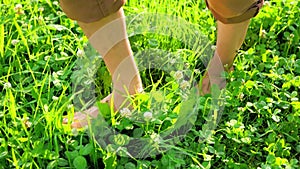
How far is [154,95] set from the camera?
5.72 feet

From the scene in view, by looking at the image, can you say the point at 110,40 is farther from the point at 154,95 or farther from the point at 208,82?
the point at 208,82

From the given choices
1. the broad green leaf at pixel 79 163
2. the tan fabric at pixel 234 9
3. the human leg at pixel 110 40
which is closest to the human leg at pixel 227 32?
the tan fabric at pixel 234 9

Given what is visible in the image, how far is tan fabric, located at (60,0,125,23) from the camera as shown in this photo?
4.84ft

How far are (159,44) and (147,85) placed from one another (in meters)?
0.20

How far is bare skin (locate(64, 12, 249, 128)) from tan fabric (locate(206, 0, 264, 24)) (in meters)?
0.08

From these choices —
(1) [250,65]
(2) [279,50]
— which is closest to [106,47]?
(1) [250,65]

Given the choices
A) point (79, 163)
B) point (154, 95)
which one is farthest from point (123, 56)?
point (79, 163)

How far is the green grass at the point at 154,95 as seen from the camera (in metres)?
1.63

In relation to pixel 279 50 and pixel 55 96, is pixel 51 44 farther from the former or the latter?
pixel 279 50

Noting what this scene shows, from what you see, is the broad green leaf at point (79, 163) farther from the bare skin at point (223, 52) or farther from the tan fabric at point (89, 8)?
the bare skin at point (223, 52)

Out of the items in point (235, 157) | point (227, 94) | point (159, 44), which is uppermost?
point (159, 44)

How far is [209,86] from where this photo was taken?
186 centimetres

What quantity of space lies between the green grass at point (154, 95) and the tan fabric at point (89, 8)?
314mm

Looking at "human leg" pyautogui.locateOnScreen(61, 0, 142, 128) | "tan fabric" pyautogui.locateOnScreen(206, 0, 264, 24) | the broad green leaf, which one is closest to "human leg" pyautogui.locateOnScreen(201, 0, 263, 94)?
"tan fabric" pyautogui.locateOnScreen(206, 0, 264, 24)
